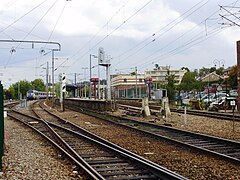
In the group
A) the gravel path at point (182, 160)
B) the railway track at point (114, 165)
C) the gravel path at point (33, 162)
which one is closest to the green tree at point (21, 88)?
the gravel path at point (33, 162)

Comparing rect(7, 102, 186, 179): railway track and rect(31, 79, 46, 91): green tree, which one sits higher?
rect(31, 79, 46, 91): green tree

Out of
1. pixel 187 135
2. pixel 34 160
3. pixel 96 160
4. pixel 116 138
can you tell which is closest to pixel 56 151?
pixel 34 160

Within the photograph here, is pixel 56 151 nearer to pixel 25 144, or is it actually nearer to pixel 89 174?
pixel 25 144

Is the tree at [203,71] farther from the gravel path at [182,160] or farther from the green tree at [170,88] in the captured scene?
the gravel path at [182,160]

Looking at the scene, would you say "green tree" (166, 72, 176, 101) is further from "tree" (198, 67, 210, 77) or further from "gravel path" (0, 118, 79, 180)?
"tree" (198, 67, 210, 77)

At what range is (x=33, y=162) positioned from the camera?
10.5m

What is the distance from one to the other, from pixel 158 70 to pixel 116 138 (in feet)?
432

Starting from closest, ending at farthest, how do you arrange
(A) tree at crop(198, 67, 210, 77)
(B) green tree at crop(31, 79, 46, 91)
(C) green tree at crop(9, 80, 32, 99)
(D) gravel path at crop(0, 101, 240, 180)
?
(D) gravel path at crop(0, 101, 240, 180), (C) green tree at crop(9, 80, 32, 99), (A) tree at crop(198, 67, 210, 77), (B) green tree at crop(31, 79, 46, 91)

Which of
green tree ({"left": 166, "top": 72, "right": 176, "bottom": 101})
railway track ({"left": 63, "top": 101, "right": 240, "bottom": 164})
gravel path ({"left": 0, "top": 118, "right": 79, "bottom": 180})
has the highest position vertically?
green tree ({"left": 166, "top": 72, "right": 176, "bottom": 101})

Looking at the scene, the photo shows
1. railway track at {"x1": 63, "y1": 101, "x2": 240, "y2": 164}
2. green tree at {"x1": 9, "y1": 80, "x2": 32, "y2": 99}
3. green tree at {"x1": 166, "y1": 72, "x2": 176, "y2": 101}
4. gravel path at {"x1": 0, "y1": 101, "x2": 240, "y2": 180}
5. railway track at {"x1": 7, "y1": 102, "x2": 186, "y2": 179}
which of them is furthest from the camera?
green tree at {"x1": 9, "y1": 80, "x2": 32, "y2": 99}

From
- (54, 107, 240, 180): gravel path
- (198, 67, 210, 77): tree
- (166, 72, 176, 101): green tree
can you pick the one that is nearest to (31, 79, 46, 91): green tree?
(198, 67, 210, 77): tree

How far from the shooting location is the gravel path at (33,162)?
8.78 meters

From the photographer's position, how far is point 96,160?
10508mm

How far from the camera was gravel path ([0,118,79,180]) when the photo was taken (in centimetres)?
878
